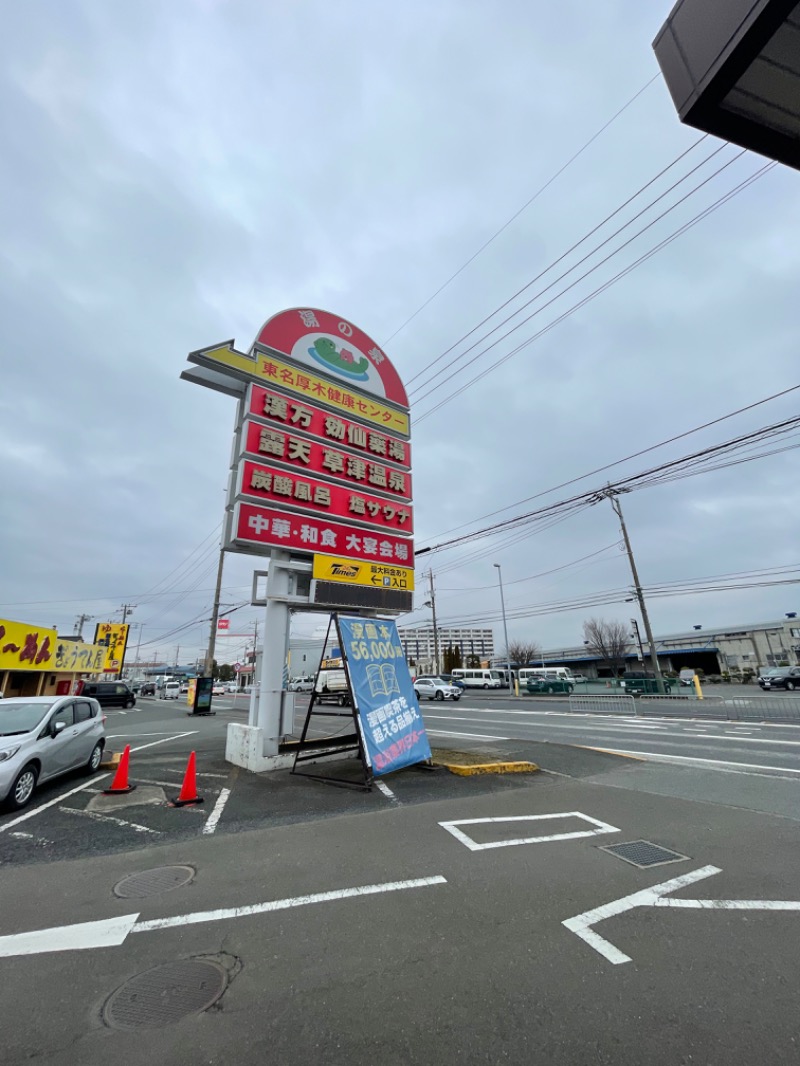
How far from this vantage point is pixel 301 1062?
2248 mm

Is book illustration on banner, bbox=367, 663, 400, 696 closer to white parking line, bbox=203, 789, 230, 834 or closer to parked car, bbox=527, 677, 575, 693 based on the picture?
white parking line, bbox=203, 789, 230, 834

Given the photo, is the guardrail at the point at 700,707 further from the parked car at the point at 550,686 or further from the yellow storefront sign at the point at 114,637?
the yellow storefront sign at the point at 114,637

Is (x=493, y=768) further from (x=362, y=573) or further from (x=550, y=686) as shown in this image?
(x=550, y=686)

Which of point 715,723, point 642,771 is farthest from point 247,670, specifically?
point 642,771

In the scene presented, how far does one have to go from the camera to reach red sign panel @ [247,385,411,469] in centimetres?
960

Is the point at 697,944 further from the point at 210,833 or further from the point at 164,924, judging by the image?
the point at 210,833

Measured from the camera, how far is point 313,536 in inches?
380

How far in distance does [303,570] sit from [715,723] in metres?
17.1

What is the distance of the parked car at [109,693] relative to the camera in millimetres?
33156

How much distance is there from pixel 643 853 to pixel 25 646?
30543 mm

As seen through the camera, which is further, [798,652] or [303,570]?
[798,652]

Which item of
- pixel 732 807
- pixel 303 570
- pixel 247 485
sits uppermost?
pixel 247 485

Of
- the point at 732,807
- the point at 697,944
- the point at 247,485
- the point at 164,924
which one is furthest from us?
the point at 247,485

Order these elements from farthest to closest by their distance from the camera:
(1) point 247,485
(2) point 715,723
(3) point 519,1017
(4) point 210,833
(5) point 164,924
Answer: (2) point 715,723 → (1) point 247,485 → (4) point 210,833 → (5) point 164,924 → (3) point 519,1017
